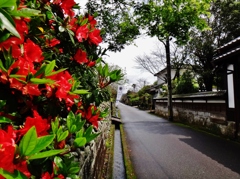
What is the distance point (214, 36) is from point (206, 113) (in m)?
13.4

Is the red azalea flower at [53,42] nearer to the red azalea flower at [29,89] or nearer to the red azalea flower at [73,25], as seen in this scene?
the red azalea flower at [73,25]

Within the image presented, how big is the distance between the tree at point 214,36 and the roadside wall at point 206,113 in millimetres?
7667

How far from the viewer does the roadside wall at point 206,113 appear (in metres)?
9.50

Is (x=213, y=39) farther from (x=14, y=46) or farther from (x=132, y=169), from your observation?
(x=14, y=46)

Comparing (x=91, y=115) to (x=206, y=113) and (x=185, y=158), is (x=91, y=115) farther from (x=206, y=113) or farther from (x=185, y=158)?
(x=206, y=113)

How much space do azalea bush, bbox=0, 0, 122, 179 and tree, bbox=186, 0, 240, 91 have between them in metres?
20.7

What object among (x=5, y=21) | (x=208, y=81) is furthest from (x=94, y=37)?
(x=208, y=81)

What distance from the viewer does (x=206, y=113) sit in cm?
1112

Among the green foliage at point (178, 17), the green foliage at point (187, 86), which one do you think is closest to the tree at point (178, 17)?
the green foliage at point (178, 17)

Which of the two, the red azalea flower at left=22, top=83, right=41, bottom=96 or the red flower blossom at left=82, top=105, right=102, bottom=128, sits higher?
the red azalea flower at left=22, top=83, right=41, bottom=96

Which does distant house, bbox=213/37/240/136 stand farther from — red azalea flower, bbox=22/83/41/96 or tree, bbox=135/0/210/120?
red azalea flower, bbox=22/83/41/96

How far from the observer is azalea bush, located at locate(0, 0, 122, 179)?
31.3 inches

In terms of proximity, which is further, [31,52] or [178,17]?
[178,17]

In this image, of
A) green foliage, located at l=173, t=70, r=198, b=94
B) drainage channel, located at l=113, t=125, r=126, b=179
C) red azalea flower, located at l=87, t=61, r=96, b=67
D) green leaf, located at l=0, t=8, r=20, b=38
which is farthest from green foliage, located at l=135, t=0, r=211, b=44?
green leaf, located at l=0, t=8, r=20, b=38
